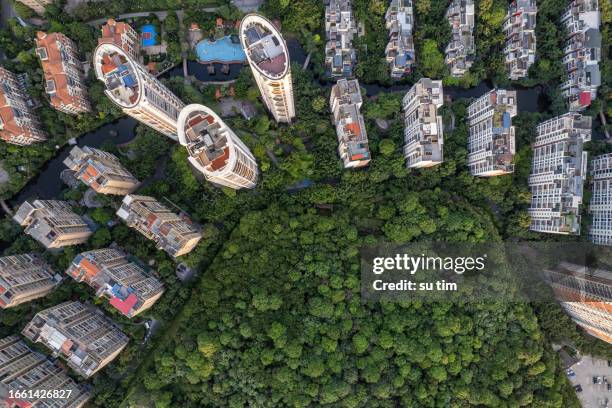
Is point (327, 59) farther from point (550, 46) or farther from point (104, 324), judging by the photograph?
point (104, 324)

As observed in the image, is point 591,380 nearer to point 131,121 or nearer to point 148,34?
point 131,121

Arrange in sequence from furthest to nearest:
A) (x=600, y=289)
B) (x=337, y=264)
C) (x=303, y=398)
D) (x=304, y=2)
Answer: (x=304, y=2)
(x=337, y=264)
(x=303, y=398)
(x=600, y=289)

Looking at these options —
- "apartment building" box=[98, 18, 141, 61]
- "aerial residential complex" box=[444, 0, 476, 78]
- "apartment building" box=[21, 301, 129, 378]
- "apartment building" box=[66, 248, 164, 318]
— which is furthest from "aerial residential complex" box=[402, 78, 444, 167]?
"apartment building" box=[21, 301, 129, 378]

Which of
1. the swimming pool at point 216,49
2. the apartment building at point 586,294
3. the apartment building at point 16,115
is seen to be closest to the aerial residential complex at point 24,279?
the apartment building at point 16,115

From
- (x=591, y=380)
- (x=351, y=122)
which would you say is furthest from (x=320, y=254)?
(x=591, y=380)

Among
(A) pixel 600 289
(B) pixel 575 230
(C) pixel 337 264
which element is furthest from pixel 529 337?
(C) pixel 337 264

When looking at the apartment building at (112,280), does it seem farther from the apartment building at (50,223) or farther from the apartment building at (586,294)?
the apartment building at (586,294)
